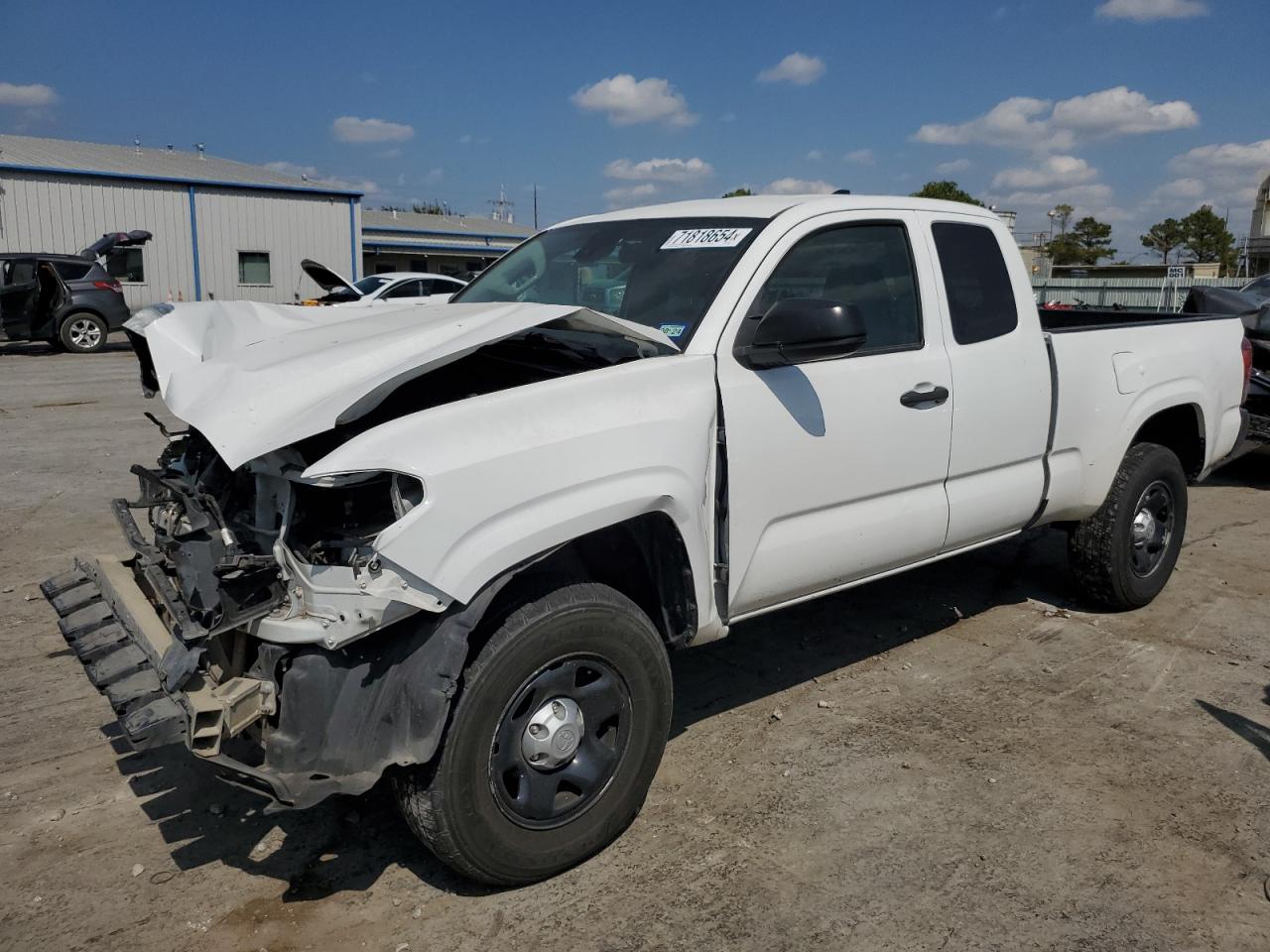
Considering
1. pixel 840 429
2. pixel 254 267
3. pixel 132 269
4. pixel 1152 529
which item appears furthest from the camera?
pixel 254 267

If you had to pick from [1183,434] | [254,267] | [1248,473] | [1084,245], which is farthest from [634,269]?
[1084,245]

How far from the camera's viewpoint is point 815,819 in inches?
137

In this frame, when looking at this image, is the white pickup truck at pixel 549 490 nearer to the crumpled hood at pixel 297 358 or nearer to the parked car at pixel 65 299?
the crumpled hood at pixel 297 358

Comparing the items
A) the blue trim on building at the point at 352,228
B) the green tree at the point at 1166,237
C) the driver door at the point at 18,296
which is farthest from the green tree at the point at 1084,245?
the driver door at the point at 18,296

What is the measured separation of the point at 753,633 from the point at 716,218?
7.16 feet

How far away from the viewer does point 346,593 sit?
2.64m

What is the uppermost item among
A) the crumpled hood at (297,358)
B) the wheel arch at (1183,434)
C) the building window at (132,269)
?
the building window at (132,269)

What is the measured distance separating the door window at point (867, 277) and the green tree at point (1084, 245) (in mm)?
58506

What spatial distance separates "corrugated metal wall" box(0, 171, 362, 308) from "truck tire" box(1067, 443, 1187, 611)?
25.2 metres

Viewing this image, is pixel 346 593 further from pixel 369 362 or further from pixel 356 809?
pixel 356 809

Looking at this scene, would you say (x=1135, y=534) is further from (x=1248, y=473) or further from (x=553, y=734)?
(x=1248, y=473)

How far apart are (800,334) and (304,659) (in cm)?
179

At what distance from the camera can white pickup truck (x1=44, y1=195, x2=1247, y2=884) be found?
2.68 metres

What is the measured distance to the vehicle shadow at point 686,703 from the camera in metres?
3.22
